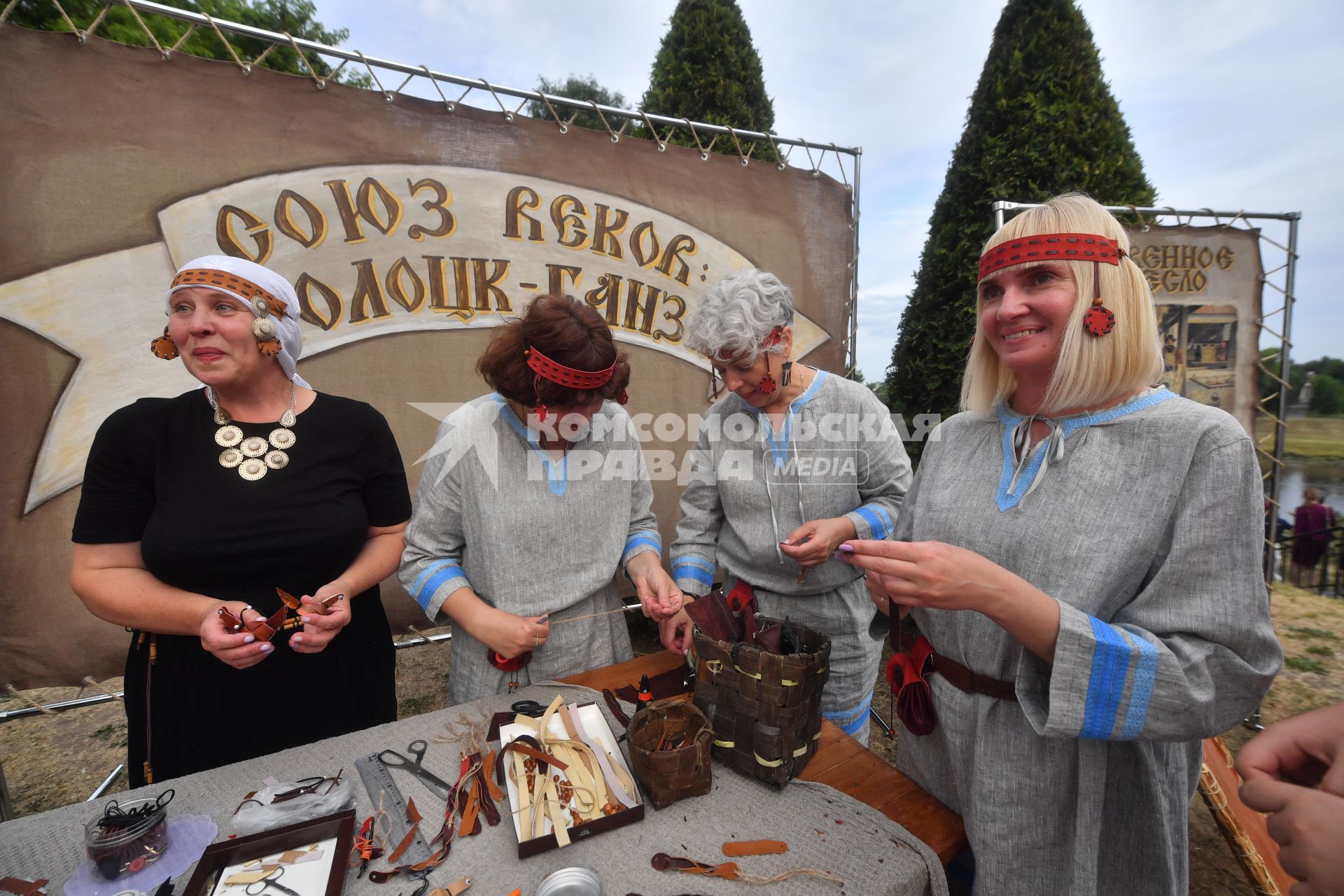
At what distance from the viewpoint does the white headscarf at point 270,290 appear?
1720mm

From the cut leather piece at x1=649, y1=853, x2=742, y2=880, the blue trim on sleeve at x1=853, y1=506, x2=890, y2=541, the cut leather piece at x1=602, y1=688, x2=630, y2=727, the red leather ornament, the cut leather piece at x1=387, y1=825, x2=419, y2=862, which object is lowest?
the cut leather piece at x1=387, y1=825, x2=419, y2=862

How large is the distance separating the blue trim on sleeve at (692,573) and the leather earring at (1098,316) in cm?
150

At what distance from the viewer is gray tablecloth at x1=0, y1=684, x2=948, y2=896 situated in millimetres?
1096

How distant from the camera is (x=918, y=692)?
153 centimetres

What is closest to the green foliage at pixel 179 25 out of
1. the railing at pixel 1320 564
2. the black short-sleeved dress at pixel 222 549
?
the black short-sleeved dress at pixel 222 549

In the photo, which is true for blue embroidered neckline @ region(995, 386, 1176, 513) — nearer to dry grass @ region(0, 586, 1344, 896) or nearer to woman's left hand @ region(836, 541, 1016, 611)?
woman's left hand @ region(836, 541, 1016, 611)

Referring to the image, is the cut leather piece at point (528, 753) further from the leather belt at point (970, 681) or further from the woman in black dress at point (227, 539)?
the leather belt at point (970, 681)

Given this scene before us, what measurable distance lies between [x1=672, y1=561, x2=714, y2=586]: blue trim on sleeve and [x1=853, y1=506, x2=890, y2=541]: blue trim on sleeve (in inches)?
25.6

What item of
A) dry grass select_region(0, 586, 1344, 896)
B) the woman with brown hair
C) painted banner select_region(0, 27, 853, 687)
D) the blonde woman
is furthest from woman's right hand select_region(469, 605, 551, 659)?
dry grass select_region(0, 586, 1344, 896)

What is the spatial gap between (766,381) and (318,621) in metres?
1.70

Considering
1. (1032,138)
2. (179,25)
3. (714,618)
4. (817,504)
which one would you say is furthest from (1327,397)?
(179,25)

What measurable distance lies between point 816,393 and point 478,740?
5.67ft

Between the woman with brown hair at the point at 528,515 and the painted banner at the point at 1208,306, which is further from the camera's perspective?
the painted banner at the point at 1208,306

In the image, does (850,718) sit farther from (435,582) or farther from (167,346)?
(167,346)
